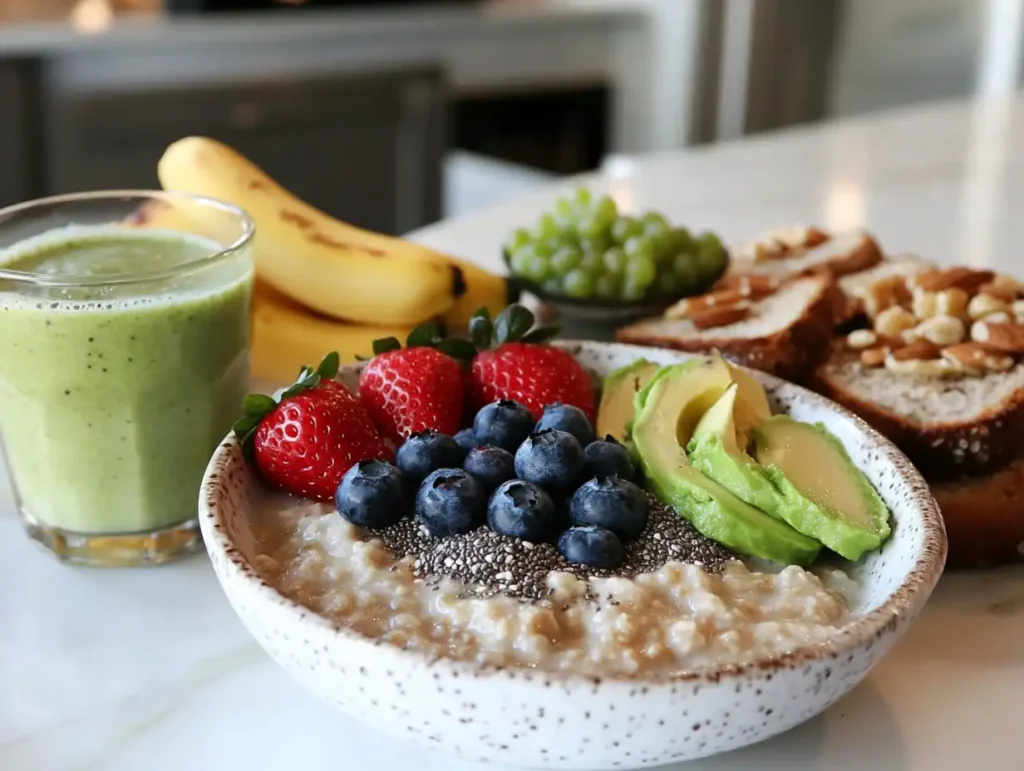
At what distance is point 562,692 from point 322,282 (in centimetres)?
78

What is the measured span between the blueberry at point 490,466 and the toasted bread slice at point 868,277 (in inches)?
24.4

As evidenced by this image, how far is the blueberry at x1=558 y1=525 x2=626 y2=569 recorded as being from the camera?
796 millimetres

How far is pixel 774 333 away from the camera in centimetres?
124

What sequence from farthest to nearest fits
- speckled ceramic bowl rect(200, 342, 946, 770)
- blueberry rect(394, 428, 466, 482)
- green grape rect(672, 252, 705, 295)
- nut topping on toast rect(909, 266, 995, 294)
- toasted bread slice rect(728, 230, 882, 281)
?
toasted bread slice rect(728, 230, 882, 281), green grape rect(672, 252, 705, 295), nut topping on toast rect(909, 266, 995, 294), blueberry rect(394, 428, 466, 482), speckled ceramic bowl rect(200, 342, 946, 770)

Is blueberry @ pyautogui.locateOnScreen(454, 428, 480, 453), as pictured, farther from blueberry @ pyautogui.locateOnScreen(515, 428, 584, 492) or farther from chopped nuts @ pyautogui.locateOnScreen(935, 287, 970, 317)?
chopped nuts @ pyautogui.locateOnScreen(935, 287, 970, 317)

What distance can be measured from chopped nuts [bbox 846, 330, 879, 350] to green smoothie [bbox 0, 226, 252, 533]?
683mm

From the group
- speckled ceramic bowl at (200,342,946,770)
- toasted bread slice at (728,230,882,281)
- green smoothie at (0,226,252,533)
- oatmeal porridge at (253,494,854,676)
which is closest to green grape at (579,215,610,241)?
toasted bread slice at (728,230,882,281)

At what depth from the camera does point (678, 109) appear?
4199 mm

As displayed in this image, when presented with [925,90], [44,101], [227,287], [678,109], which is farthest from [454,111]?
[227,287]

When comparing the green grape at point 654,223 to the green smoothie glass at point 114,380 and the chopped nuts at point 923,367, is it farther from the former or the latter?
the green smoothie glass at point 114,380

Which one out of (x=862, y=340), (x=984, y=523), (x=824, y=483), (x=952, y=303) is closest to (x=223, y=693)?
(x=824, y=483)

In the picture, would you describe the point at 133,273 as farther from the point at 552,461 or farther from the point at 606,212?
the point at 606,212

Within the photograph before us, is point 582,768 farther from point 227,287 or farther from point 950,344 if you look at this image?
point 950,344

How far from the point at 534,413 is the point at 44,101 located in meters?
2.79
